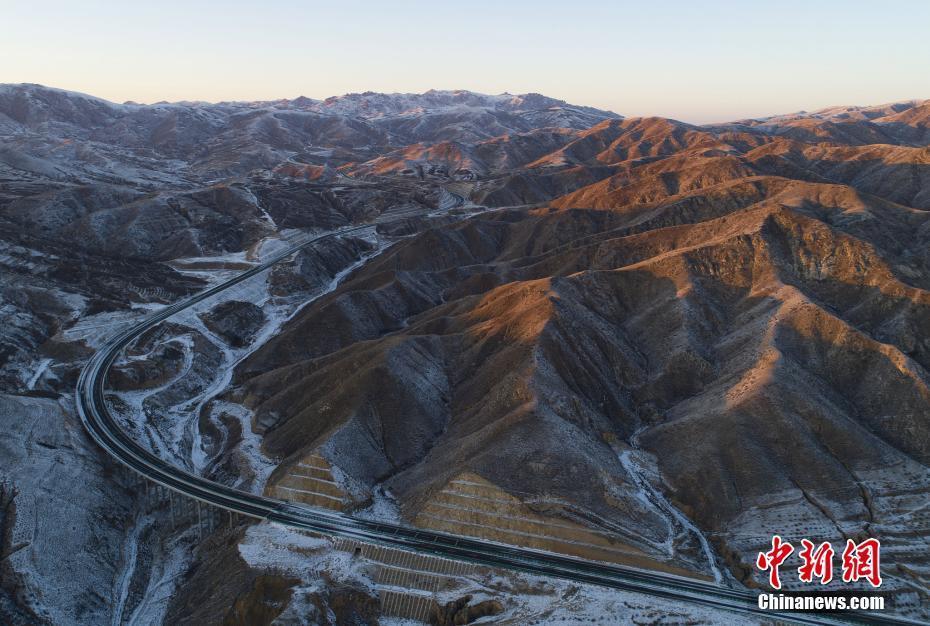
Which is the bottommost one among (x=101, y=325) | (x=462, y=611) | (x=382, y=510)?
(x=382, y=510)

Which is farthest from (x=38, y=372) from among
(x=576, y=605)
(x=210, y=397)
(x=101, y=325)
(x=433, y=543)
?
(x=576, y=605)

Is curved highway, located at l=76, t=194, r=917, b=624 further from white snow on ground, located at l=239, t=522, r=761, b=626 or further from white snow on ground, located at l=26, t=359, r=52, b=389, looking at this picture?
white snow on ground, located at l=26, t=359, r=52, b=389

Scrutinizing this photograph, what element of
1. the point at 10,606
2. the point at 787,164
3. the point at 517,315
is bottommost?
the point at 10,606

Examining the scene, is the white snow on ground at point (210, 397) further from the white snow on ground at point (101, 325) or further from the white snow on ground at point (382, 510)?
the white snow on ground at point (382, 510)

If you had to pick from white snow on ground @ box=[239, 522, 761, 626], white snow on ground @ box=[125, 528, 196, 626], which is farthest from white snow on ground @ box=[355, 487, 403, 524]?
white snow on ground @ box=[125, 528, 196, 626]

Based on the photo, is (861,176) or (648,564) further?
(861,176)

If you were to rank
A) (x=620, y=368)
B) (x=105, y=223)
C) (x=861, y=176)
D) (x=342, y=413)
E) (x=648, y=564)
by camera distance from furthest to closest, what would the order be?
1. (x=861, y=176)
2. (x=105, y=223)
3. (x=620, y=368)
4. (x=342, y=413)
5. (x=648, y=564)

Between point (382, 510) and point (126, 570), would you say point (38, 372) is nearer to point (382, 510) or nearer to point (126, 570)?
point (126, 570)

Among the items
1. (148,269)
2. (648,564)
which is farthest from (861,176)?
(148,269)

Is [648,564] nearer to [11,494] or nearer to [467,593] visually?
[467,593]
